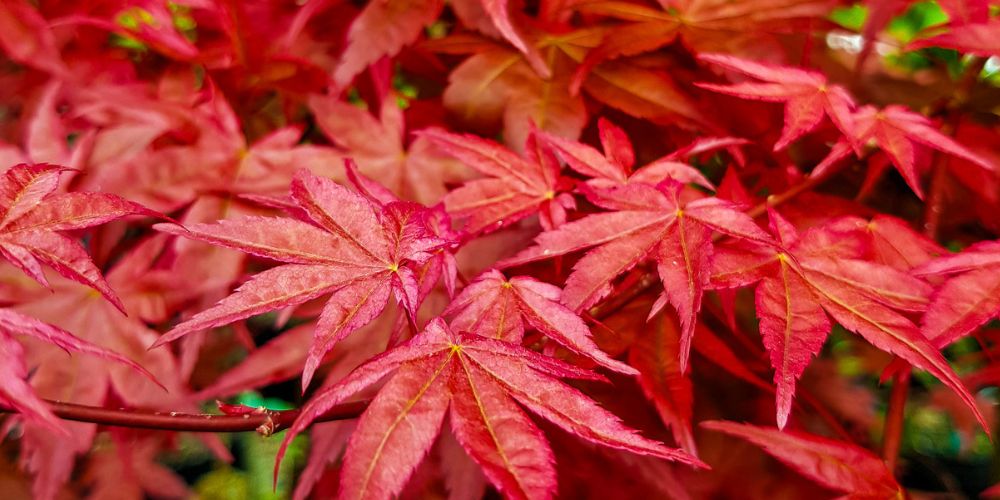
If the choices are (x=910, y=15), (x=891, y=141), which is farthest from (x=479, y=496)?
(x=910, y=15)

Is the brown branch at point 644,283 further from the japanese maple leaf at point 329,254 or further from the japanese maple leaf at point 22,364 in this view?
the japanese maple leaf at point 22,364

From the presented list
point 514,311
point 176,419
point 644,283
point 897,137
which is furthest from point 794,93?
point 176,419

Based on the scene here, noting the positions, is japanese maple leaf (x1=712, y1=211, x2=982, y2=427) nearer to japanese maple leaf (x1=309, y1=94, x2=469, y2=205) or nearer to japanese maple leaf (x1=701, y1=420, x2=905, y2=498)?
japanese maple leaf (x1=701, y1=420, x2=905, y2=498)

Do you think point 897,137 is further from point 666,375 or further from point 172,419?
point 172,419

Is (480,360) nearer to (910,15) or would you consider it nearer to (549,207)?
(549,207)

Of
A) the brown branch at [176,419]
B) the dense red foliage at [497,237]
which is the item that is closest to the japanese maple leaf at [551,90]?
the dense red foliage at [497,237]

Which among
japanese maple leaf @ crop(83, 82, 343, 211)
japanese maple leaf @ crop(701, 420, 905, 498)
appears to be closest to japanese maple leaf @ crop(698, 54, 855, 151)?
japanese maple leaf @ crop(701, 420, 905, 498)
